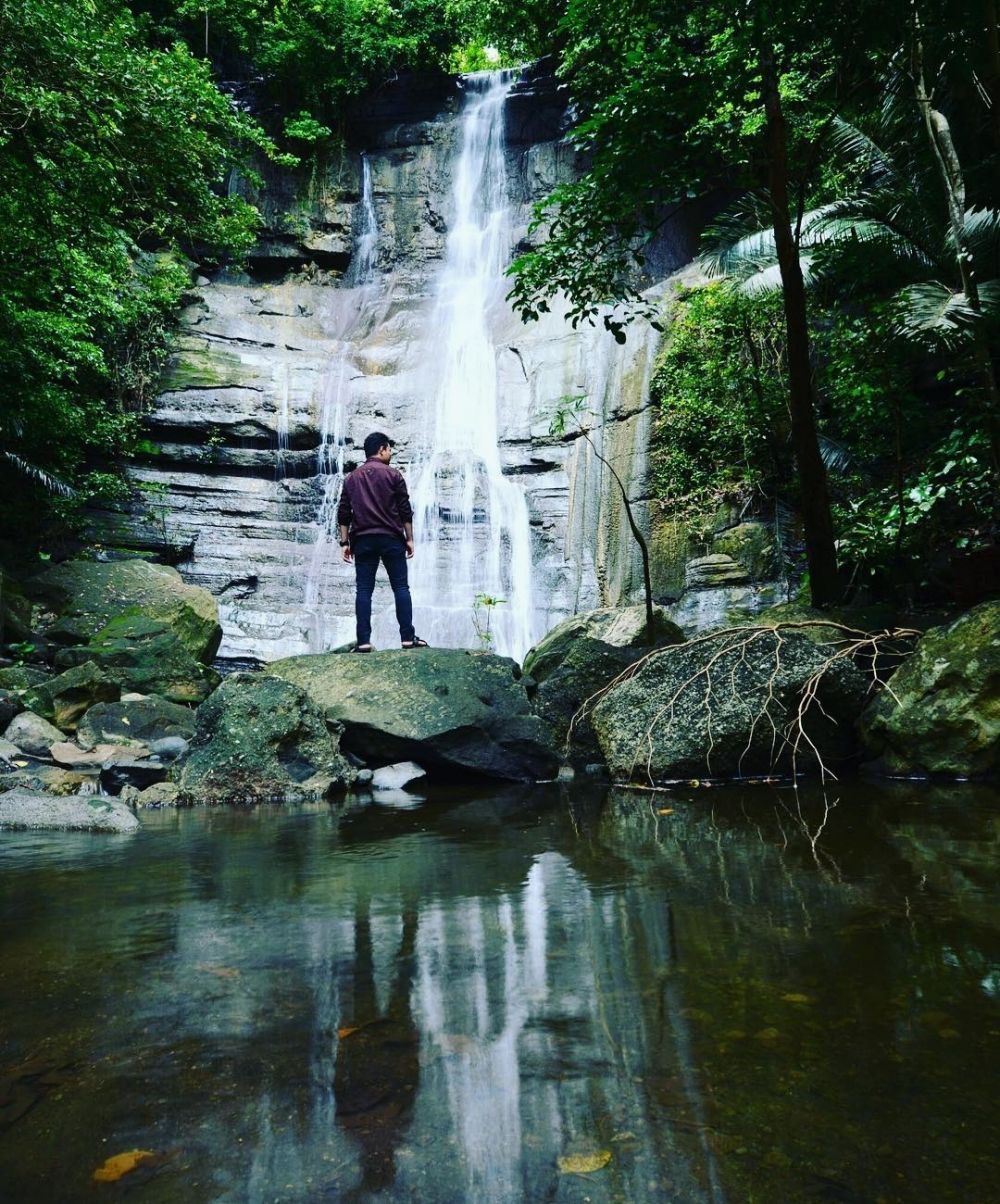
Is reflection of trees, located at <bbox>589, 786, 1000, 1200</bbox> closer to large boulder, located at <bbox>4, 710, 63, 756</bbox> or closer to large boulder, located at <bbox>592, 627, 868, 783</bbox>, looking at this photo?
large boulder, located at <bbox>592, 627, 868, 783</bbox>

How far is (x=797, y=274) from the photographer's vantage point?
723cm

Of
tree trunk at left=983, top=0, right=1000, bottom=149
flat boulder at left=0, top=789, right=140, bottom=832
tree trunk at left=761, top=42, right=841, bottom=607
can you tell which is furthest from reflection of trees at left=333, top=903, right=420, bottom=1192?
tree trunk at left=983, top=0, right=1000, bottom=149

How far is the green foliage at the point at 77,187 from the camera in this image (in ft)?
26.8

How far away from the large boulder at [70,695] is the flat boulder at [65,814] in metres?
2.46

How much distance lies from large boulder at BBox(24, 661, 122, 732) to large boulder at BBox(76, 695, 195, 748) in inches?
11.6

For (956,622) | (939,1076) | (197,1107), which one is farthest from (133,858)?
(956,622)

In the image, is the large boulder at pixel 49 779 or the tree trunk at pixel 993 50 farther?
the tree trunk at pixel 993 50

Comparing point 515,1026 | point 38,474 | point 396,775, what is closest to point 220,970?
point 515,1026

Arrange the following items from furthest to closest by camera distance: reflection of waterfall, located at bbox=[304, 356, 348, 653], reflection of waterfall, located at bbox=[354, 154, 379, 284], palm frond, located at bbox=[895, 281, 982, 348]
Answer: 1. reflection of waterfall, located at bbox=[354, 154, 379, 284]
2. reflection of waterfall, located at bbox=[304, 356, 348, 653]
3. palm frond, located at bbox=[895, 281, 982, 348]

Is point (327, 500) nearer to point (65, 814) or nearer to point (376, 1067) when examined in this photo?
point (65, 814)

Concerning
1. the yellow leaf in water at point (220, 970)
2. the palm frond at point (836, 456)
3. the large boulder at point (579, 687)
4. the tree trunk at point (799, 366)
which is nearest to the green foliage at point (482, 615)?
the large boulder at point (579, 687)

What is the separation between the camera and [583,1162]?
4.56ft

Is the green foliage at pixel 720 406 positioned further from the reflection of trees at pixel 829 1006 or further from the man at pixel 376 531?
the reflection of trees at pixel 829 1006

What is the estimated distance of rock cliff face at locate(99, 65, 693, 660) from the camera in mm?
13844
